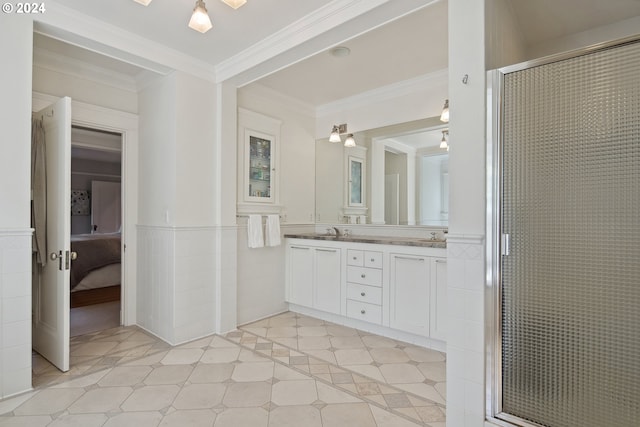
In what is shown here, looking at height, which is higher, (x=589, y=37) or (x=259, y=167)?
(x=589, y=37)

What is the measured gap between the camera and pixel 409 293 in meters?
2.88

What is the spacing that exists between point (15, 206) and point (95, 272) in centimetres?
302

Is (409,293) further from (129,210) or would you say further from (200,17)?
(129,210)

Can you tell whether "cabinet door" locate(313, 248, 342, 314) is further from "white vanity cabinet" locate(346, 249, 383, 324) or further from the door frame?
the door frame

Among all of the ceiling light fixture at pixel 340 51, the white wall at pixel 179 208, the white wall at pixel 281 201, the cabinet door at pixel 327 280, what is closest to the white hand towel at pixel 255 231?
the white wall at pixel 281 201

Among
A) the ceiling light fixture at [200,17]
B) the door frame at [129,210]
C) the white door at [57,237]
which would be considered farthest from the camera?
the door frame at [129,210]

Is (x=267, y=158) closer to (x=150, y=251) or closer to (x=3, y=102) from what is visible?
(x=150, y=251)

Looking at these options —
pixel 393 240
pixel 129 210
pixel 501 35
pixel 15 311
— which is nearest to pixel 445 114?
pixel 501 35

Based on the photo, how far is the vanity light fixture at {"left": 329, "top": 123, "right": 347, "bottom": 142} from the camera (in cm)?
397

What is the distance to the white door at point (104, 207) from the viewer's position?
7.88 meters

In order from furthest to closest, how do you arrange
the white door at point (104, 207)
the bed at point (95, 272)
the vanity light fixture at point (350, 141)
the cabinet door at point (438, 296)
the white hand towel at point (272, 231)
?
the white door at point (104, 207)
the bed at point (95, 272)
the vanity light fixture at point (350, 141)
the white hand towel at point (272, 231)
the cabinet door at point (438, 296)

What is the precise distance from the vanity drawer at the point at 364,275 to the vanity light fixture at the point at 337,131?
62.4 inches

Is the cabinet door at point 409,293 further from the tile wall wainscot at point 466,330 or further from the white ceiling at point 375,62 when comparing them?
the white ceiling at point 375,62

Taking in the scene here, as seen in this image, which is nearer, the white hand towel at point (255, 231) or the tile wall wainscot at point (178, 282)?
the tile wall wainscot at point (178, 282)
